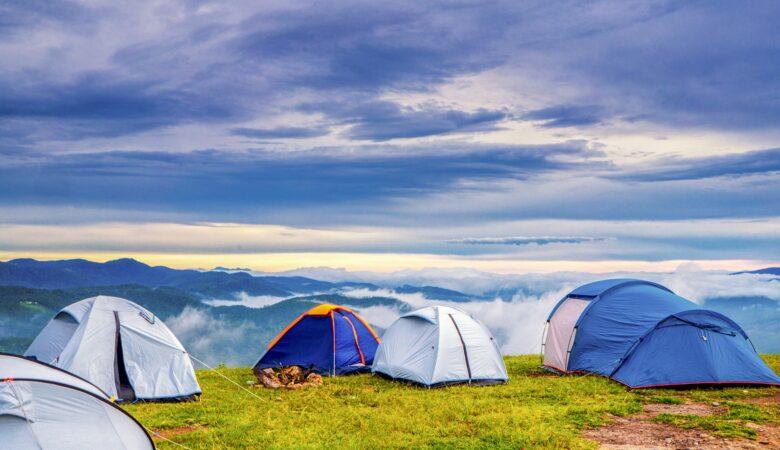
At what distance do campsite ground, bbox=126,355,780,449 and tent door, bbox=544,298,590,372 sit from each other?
6.90ft

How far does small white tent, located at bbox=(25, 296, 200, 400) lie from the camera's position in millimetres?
16172

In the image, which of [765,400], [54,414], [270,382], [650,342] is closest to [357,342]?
[270,382]

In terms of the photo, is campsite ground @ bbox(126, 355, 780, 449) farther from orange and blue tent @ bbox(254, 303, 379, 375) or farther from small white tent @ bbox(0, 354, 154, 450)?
small white tent @ bbox(0, 354, 154, 450)

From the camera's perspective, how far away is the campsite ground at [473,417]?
12891 mm

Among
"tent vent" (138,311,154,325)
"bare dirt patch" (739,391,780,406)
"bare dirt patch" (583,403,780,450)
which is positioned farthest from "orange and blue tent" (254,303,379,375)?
"bare dirt patch" (739,391,780,406)

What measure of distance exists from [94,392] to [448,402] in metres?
8.47

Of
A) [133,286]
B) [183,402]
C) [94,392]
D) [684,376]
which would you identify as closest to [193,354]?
[183,402]

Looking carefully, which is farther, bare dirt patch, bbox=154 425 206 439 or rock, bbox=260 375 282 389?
rock, bbox=260 375 282 389

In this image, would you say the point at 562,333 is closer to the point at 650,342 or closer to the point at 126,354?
the point at 650,342

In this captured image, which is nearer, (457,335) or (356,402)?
(356,402)

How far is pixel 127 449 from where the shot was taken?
10.4 meters

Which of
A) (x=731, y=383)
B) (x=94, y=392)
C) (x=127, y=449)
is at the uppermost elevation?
(x=94, y=392)

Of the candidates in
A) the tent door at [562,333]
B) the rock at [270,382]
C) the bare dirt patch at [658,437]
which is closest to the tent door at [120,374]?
the rock at [270,382]

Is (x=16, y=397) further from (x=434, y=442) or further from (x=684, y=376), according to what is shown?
(x=684, y=376)
